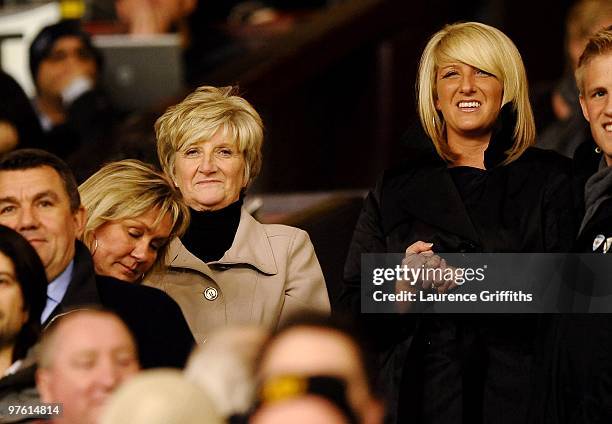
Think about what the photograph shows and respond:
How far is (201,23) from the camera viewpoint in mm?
4164

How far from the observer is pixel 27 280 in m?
1.74

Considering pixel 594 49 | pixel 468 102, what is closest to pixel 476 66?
pixel 468 102

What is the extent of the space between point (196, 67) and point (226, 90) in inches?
76.6

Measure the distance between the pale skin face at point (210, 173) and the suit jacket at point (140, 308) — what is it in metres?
0.15

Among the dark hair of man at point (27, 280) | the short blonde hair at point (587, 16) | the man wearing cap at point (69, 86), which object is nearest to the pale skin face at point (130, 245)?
the dark hair of man at point (27, 280)

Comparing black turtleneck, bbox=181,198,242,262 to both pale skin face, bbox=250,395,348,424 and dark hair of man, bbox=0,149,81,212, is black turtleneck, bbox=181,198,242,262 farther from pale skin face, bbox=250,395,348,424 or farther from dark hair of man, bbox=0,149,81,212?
pale skin face, bbox=250,395,348,424

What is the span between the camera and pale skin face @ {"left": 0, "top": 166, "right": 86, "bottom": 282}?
1.79 meters

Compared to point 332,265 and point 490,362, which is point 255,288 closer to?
point 332,265

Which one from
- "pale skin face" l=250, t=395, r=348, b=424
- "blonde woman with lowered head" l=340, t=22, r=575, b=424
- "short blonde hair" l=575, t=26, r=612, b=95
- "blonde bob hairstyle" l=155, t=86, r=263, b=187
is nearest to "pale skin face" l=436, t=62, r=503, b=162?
"blonde woman with lowered head" l=340, t=22, r=575, b=424

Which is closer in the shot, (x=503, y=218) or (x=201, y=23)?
(x=503, y=218)

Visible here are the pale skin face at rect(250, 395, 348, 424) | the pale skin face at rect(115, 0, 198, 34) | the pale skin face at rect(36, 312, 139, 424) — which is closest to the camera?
the pale skin face at rect(250, 395, 348, 424)

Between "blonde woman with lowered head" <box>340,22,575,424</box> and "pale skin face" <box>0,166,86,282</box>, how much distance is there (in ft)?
1.29

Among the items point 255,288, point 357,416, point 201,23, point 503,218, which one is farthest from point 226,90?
point 201,23

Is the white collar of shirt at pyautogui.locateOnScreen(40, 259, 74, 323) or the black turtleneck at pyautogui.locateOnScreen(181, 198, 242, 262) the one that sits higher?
the black turtleneck at pyautogui.locateOnScreen(181, 198, 242, 262)
